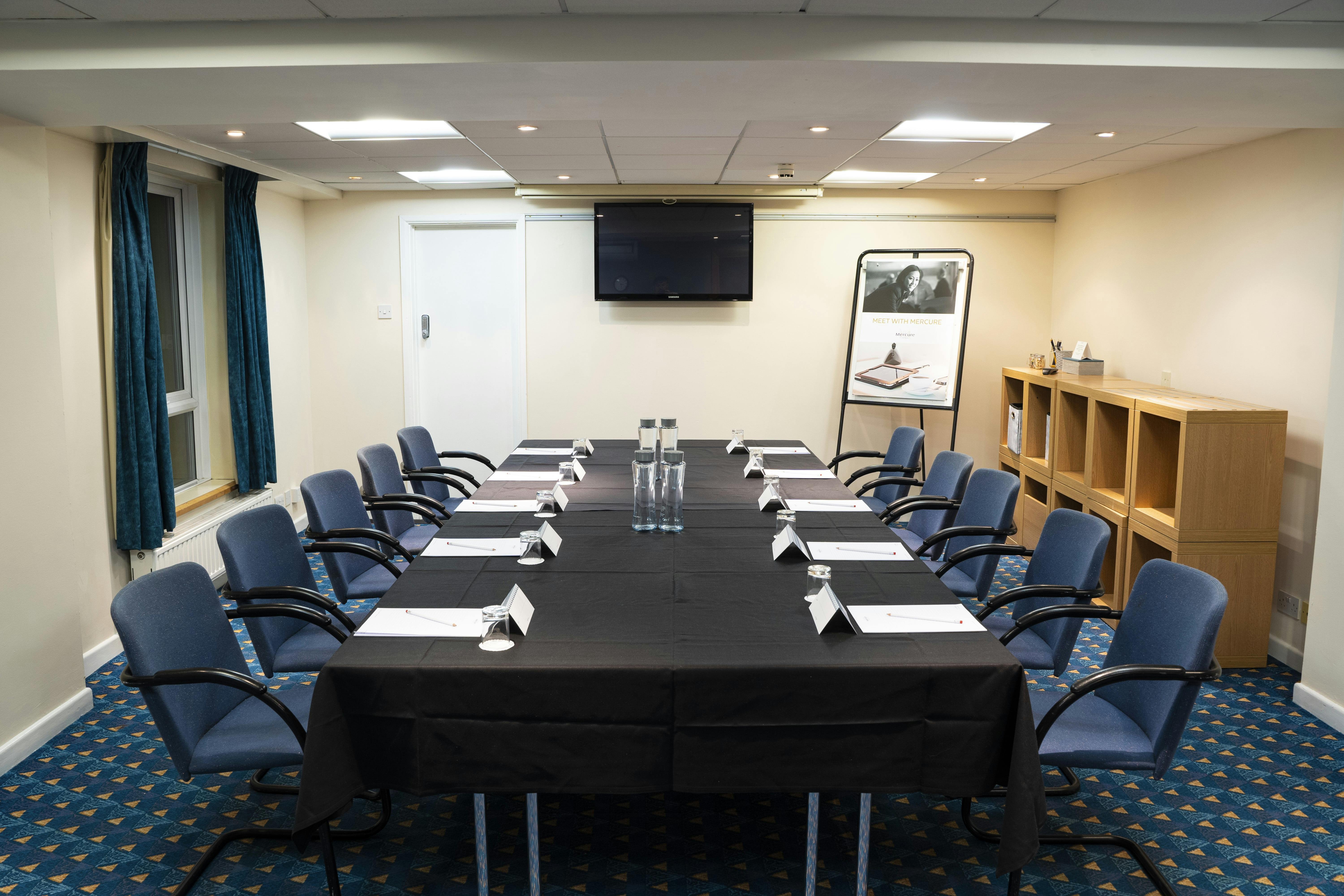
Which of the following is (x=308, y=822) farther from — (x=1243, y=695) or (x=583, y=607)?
(x=1243, y=695)

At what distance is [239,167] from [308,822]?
4798mm

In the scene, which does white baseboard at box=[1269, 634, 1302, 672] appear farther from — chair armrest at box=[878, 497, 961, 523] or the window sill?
the window sill

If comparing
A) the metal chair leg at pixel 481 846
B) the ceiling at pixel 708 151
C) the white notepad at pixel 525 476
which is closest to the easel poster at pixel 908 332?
the ceiling at pixel 708 151

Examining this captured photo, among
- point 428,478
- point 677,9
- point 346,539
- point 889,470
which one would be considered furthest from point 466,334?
point 677,9

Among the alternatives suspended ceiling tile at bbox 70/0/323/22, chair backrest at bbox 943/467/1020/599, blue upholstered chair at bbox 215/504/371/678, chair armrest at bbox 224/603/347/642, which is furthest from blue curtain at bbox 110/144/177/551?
chair backrest at bbox 943/467/1020/599

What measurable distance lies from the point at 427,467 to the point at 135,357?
1.65 meters

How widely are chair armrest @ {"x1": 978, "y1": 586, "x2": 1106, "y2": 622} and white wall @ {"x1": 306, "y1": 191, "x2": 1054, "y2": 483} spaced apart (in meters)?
4.22

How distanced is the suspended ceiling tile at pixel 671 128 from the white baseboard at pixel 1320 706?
356 centimetres

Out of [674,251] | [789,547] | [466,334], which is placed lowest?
[789,547]

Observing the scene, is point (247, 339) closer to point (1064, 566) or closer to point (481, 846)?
point (481, 846)

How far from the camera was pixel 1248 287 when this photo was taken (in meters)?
4.88

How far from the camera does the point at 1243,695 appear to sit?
4234 millimetres

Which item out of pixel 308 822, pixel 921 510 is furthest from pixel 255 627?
pixel 921 510

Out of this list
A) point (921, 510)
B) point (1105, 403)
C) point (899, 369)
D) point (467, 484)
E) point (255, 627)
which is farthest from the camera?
point (467, 484)
